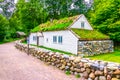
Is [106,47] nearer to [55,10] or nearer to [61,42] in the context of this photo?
[61,42]

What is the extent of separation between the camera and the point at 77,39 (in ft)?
71.6

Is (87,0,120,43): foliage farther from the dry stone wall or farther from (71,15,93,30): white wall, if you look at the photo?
the dry stone wall

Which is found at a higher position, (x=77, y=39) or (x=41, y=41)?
(x=77, y=39)

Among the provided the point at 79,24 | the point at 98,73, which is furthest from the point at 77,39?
the point at 98,73

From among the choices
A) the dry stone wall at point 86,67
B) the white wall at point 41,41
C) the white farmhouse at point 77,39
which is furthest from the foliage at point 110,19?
the dry stone wall at point 86,67

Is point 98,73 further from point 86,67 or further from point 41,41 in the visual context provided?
point 41,41

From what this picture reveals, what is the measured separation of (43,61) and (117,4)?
16371mm

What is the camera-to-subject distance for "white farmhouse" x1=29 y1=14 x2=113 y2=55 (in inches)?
870

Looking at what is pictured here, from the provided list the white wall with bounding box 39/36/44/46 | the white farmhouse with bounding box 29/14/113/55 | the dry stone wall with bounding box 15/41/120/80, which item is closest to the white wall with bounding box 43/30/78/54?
the white farmhouse with bounding box 29/14/113/55

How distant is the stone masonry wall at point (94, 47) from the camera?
2195 cm

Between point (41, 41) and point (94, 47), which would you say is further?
point (41, 41)

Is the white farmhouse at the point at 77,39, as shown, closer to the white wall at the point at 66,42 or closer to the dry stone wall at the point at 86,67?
the white wall at the point at 66,42

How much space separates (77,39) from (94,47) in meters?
2.81

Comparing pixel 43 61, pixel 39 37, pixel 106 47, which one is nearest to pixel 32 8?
pixel 39 37
